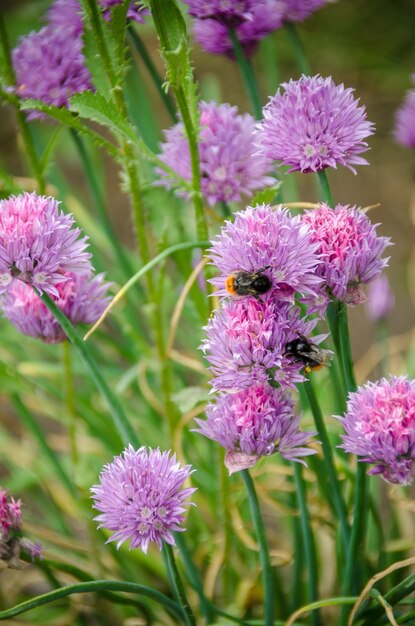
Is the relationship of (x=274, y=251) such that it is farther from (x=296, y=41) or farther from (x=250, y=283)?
(x=296, y=41)

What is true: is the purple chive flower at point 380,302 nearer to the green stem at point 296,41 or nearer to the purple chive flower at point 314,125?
the green stem at point 296,41

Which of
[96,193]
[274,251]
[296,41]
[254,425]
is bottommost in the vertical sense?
[254,425]

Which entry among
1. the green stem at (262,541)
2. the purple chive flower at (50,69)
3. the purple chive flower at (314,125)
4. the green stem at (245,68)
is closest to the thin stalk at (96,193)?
the purple chive flower at (50,69)

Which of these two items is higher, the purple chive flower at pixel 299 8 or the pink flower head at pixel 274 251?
the purple chive flower at pixel 299 8

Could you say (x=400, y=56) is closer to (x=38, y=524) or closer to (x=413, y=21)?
(x=413, y=21)

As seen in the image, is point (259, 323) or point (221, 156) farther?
point (221, 156)

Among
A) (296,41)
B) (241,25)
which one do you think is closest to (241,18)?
(241,25)
